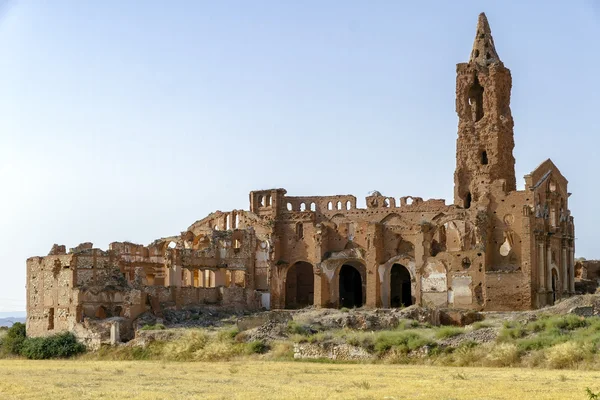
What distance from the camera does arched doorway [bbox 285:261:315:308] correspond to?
62344mm

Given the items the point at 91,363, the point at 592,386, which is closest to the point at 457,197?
the point at 91,363

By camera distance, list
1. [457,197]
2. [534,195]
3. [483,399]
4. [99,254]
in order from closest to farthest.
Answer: [483,399] → [99,254] → [534,195] → [457,197]

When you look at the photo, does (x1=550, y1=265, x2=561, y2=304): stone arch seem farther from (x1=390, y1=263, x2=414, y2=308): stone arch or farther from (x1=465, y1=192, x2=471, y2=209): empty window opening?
A: (x1=390, y1=263, x2=414, y2=308): stone arch

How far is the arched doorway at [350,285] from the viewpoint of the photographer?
6188 cm

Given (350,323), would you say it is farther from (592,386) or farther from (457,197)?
(592,386)

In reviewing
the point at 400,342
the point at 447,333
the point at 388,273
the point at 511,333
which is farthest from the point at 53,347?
the point at 388,273

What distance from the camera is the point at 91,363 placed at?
4009 centimetres

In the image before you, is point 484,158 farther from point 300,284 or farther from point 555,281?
point 300,284

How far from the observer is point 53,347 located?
45.1 m

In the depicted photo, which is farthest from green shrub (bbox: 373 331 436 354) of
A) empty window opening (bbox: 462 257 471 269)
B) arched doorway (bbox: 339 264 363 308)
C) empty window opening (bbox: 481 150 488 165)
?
arched doorway (bbox: 339 264 363 308)

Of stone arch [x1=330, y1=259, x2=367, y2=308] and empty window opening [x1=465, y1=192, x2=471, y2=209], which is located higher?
empty window opening [x1=465, y1=192, x2=471, y2=209]

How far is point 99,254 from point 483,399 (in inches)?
1125

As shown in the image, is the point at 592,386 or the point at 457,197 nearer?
the point at 592,386

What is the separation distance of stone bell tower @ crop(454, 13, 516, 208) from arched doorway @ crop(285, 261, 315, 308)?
34.4 ft
